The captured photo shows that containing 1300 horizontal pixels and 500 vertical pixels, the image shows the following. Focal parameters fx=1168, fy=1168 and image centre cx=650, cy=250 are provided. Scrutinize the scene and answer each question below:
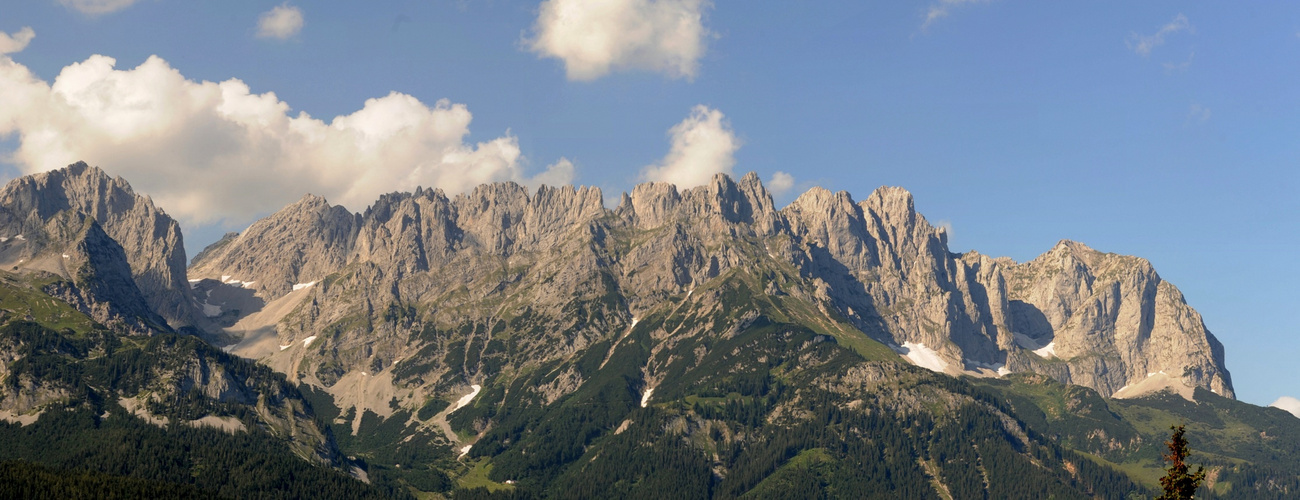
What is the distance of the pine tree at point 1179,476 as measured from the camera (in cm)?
8319

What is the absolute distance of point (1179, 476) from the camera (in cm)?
8400

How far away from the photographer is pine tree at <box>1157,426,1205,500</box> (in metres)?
83.2

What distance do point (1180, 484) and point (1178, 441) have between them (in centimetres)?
324

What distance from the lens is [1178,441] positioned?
8375cm

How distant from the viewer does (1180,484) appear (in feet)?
276
